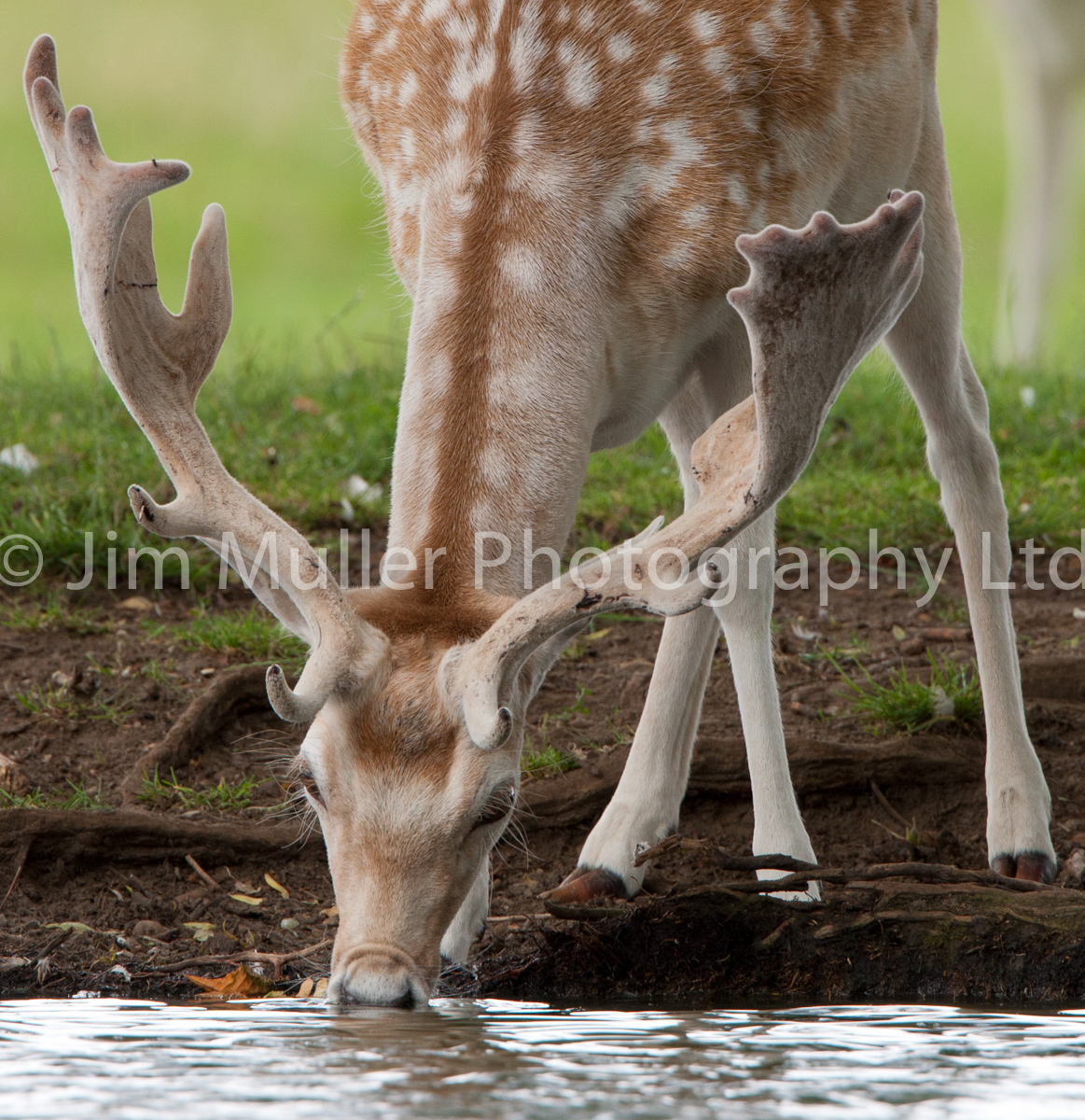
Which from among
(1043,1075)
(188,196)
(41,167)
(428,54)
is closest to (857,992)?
(1043,1075)

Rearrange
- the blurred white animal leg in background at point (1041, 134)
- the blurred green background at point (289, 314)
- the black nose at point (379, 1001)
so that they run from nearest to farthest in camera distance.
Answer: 1. the black nose at point (379, 1001)
2. the blurred green background at point (289, 314)
3. the blurred white animal leg in background at point (1041, 134)

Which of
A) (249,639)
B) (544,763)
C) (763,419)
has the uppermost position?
(763,419)

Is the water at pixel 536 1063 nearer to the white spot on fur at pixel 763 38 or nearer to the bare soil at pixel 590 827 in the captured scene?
the bare soil at pixel 590 827

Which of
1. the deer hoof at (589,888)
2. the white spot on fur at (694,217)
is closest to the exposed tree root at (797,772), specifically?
the deer hoof at (589,888)

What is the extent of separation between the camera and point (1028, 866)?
185 inches

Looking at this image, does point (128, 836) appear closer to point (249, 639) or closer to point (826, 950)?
point (249, 639)

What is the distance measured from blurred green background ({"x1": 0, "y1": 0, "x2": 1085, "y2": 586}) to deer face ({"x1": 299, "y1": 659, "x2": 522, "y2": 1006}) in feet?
6.67

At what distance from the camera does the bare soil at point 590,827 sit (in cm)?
382

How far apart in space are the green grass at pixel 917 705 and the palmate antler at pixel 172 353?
7.68 ft

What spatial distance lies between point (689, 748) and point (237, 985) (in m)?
1.71

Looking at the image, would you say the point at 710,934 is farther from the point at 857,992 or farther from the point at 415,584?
the point at 415,584

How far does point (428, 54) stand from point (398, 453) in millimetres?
1188

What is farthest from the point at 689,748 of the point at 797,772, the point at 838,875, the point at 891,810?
the point at 838,875

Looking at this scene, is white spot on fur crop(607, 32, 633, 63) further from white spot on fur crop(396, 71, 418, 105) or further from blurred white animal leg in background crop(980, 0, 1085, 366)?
blurred white animal leg in background crop(980, 0, 1085, 366)
